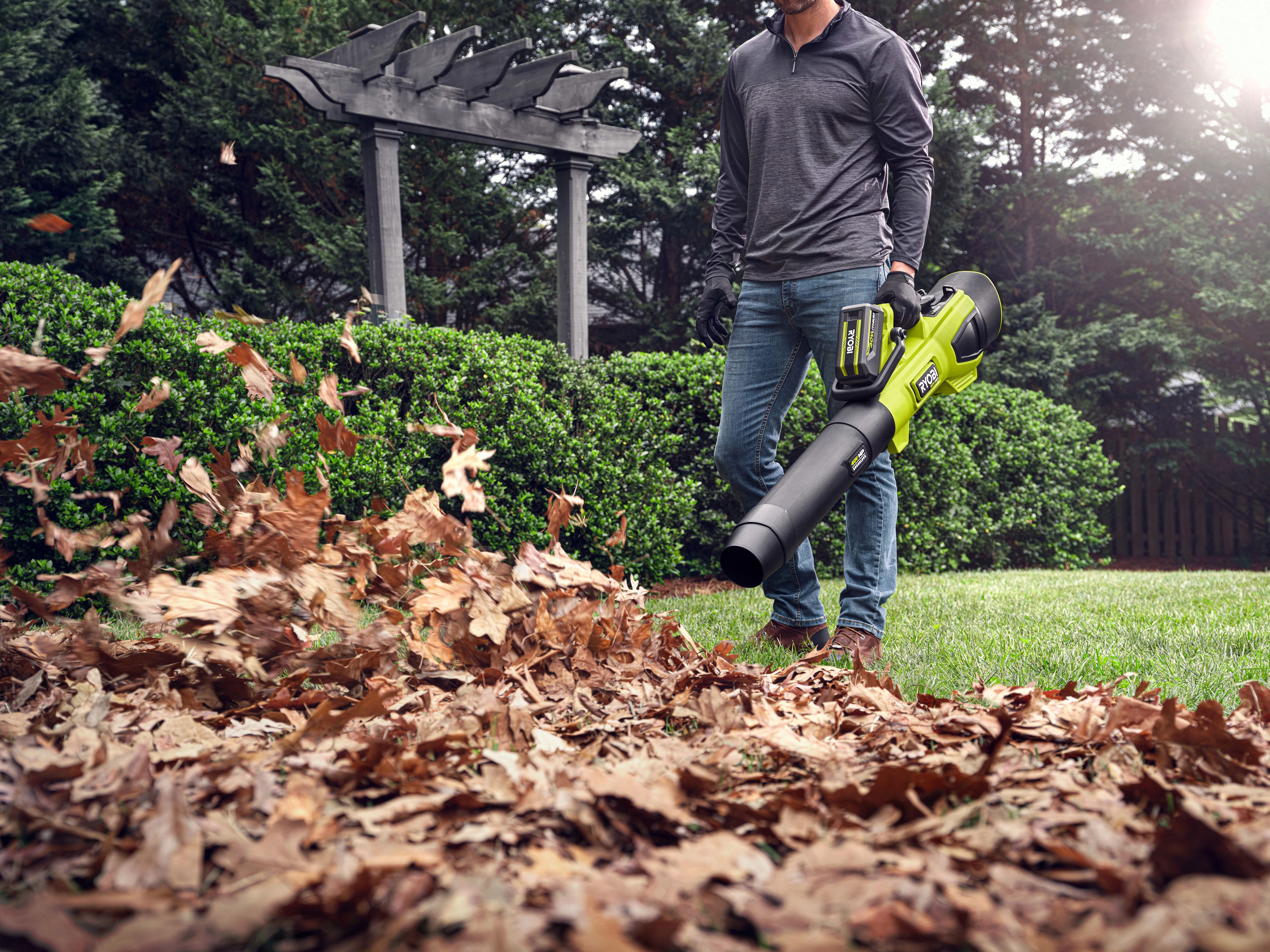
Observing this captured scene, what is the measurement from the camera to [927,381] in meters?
2.79

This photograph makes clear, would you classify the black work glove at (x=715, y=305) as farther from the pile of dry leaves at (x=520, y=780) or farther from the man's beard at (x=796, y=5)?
the pile of dry leaves at (x=520, y=780)

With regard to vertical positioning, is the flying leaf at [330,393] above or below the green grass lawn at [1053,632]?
above

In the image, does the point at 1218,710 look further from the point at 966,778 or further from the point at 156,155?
the point at 156,155

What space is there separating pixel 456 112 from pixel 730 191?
10.9 feet

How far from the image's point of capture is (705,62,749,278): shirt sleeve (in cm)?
313

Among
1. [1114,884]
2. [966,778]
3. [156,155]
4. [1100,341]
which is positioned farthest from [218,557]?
[1100,341]

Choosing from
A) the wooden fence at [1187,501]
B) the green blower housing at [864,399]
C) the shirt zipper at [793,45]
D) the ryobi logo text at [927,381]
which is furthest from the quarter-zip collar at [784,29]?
the wooden fence at [1187,501]

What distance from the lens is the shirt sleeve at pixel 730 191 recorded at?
123 inches

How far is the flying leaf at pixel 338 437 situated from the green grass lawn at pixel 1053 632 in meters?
1.33

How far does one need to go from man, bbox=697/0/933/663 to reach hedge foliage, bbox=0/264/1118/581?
1.26 m

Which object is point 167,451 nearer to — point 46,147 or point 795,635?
point 795,635

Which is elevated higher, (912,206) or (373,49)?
(373,49)

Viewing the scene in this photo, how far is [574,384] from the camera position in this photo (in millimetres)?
4961

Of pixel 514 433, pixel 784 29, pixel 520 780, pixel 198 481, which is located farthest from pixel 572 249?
pixel 520 780
